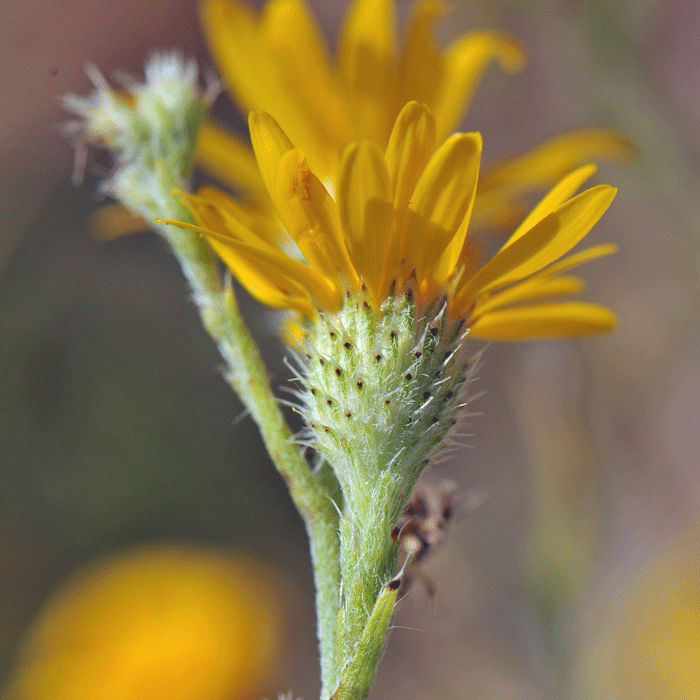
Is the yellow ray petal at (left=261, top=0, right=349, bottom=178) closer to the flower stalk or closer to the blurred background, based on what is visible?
the flower stalk

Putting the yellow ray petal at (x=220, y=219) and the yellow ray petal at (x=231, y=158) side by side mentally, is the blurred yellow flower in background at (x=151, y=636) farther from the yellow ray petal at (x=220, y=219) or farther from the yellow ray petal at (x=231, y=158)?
the yellow ray petal at (x=220, y=219)

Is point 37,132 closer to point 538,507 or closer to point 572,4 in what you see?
point 572,4

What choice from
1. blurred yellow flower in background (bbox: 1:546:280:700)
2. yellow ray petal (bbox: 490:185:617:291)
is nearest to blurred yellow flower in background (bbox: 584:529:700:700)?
blurred yellow flower in background (bbox: 1:546:280:700)

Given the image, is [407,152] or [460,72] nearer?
[407,152]

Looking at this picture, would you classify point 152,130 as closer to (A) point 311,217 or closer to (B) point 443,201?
(A) point 311,217

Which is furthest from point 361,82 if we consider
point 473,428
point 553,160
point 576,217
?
point 473,428

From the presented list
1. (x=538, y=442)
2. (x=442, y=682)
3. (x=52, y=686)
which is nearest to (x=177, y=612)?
(x=52, y=686)
